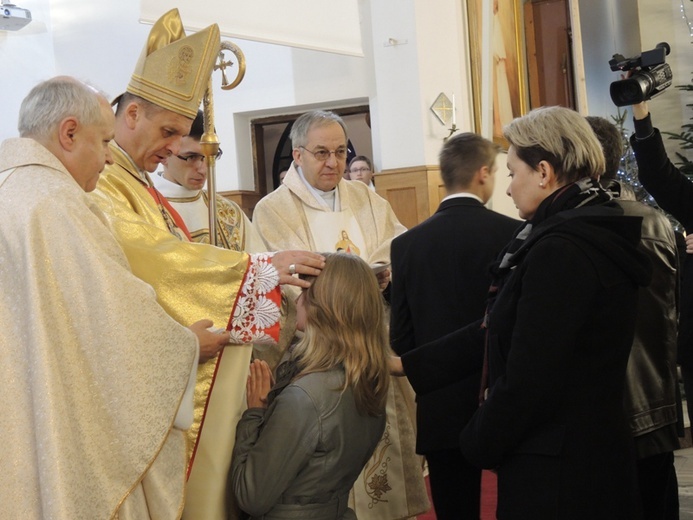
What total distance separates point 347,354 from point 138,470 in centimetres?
63

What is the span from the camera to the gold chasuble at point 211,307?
2617 millimetres

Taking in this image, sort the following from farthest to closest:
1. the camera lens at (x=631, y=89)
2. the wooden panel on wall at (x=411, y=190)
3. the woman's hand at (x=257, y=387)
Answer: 1. the wooden panel on wall at (x=411, y=190)
2. the camera lens at (x=631, y=89)
3. the woman's hand at (x=257, y=387)

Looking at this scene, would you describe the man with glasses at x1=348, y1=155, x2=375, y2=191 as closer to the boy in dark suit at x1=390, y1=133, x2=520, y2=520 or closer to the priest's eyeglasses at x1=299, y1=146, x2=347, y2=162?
the priest's eyeglasses at x1=299, y1=146, x2=347, y2=162

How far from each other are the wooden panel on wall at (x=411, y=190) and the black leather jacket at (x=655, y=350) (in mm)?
4822

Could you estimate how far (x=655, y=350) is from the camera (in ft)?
9.97

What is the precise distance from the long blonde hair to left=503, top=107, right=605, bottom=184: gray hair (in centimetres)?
56

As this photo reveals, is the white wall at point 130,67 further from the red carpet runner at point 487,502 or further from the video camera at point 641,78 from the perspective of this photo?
the video camera at point 641,78

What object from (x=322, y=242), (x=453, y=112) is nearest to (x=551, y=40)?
(x=453, y=112)

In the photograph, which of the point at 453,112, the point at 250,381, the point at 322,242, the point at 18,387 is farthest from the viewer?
the point at 453,112

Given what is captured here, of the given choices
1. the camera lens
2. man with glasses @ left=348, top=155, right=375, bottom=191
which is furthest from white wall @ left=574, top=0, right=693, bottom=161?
the camera lens

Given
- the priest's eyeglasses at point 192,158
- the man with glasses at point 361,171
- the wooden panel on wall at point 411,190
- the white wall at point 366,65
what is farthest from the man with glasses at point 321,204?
the white wall at point 366,65

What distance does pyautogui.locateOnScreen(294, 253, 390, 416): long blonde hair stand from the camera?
2506 mm

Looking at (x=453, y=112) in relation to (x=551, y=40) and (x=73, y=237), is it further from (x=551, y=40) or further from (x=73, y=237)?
(x=73, y=237)

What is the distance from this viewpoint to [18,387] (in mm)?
2160
